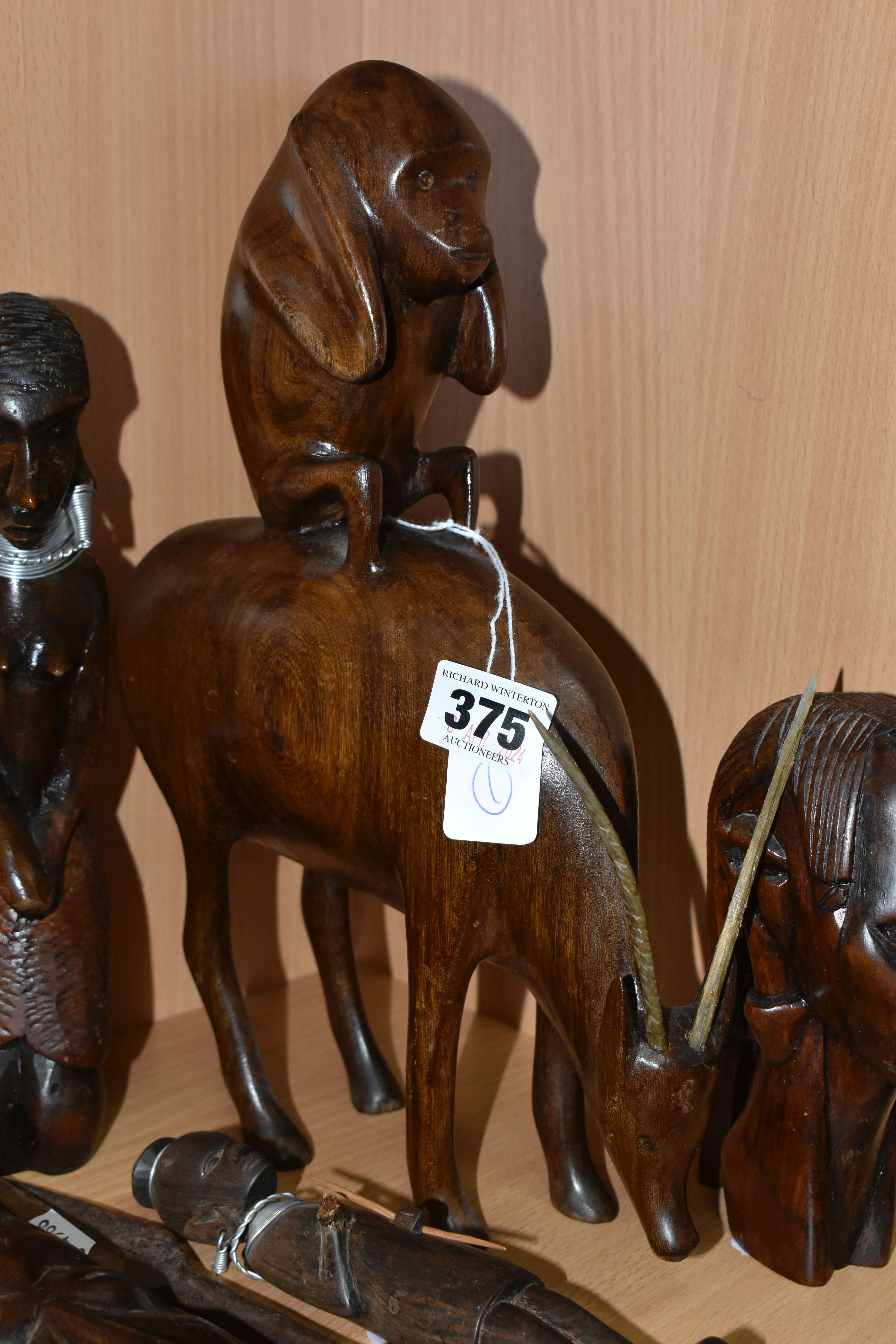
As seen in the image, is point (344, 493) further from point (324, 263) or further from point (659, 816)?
point (659, 816)

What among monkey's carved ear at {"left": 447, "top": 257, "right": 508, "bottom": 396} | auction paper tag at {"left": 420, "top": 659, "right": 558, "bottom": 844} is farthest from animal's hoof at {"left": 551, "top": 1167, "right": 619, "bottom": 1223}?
monkey's carved ear at {"left": 447, "top": 257, "right": 508, "bottom": 396}

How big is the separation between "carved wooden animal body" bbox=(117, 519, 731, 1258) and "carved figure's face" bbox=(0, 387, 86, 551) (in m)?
0.10

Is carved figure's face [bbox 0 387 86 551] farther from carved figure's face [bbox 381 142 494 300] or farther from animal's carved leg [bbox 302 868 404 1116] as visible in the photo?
animal's carved leg [bbox 302 868 404 1116]

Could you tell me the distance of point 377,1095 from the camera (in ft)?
3.43

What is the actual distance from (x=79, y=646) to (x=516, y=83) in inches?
23.9

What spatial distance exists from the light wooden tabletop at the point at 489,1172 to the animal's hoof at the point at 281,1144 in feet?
0.04

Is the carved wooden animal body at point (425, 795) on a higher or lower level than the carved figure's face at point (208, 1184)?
higher

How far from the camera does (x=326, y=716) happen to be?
817mm

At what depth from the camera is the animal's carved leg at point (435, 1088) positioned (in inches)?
31.9

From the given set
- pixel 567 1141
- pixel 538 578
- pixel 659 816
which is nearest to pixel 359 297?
pixel 538 578

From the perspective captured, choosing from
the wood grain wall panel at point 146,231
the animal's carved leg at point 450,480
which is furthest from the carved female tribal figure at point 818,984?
the wood grain wall panel at point 146,231

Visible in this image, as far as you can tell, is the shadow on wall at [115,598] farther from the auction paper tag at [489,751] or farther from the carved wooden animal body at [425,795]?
the auction paper tag at [489,751]

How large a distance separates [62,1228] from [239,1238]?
0.14m

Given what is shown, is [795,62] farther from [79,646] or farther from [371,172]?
[79,646]
